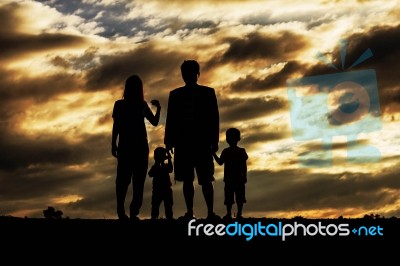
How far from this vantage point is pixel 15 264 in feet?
28.0

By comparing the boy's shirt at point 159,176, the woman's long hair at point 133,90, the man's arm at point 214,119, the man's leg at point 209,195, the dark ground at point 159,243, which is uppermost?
the woman's long hair at point 133,90

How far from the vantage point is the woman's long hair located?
12.4 meters

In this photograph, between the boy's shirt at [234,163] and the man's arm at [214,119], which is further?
the boy's shirt at [234,163]

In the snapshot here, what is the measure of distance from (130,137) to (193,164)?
1521 millimetres

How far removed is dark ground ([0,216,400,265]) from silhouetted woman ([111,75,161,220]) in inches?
51.5

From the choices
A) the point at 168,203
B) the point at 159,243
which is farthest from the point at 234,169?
the point at 159,243

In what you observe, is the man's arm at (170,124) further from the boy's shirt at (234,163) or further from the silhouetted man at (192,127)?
the boy's shirt at (234,163)

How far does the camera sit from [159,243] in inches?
384

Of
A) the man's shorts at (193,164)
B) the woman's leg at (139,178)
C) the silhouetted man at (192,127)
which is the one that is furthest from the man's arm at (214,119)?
the woman's leg at (139,178)

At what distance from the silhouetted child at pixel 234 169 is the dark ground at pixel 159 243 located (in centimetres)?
368

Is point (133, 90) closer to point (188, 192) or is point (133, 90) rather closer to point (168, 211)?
point (188, 192)

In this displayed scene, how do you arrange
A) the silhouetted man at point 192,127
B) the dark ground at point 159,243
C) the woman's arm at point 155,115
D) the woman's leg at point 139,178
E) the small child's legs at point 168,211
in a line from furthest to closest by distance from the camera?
the small child's legs at point 168,211, the woman's arm at point 155,115, the woman's leg at point 139,178, the silhouetted man at point 192,127, the dark ground at point 159,243

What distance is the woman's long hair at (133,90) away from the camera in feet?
40.7

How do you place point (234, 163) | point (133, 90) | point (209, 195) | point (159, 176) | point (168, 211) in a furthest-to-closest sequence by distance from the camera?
point (168, 211), point (159, 176), point (234, 163), point (133, 90), point (209, 195)
